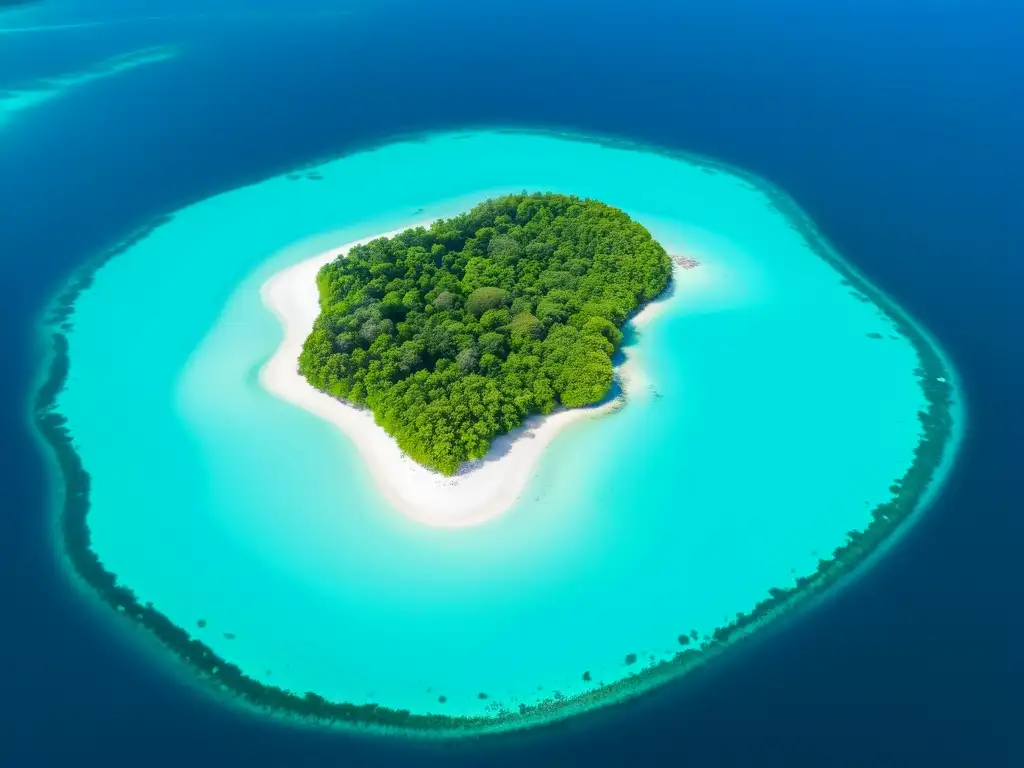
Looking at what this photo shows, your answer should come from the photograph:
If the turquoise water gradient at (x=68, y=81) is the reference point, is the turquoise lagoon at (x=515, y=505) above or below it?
below

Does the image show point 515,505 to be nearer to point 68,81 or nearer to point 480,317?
point 480,317

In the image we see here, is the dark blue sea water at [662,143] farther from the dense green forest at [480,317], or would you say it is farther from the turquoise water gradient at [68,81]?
the dense green forest at [480,317]

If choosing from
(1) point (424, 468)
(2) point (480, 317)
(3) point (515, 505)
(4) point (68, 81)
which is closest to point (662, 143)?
(2) point (480, 317)

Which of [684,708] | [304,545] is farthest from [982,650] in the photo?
[304,545]

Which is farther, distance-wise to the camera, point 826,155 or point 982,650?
point 826,155

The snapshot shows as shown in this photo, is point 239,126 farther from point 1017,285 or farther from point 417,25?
point 1017,285

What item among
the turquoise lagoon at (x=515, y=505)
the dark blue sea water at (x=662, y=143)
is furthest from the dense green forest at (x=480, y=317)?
the dark blue sea water at (x=662, y=143)
